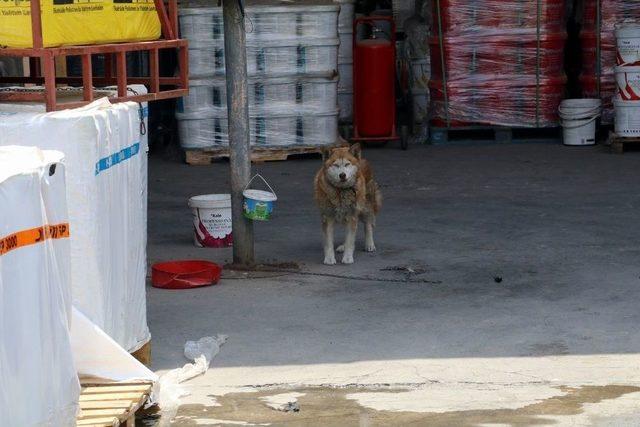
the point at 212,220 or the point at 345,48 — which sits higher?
the point at 345,48

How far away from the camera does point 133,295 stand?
22.7ft

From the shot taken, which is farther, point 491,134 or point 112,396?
point 491,134

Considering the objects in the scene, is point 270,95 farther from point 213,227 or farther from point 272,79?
point 213,227

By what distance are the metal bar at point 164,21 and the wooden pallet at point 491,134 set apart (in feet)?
30.7

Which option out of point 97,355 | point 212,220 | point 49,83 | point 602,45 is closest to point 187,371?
point 97,355

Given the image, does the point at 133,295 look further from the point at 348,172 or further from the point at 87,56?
the point at 348,172

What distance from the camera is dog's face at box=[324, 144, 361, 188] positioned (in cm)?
1020

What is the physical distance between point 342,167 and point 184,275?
1.69 meters

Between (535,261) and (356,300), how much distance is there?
5.99 ft

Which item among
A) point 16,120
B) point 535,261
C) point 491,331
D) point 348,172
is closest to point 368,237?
point 348,172

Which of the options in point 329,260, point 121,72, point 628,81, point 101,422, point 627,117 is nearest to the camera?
point 101,422

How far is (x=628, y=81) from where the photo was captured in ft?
50.0

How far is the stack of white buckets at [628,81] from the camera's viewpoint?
594 inches

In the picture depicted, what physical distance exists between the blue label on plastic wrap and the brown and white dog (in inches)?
139
